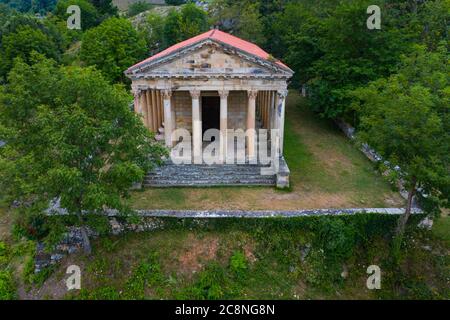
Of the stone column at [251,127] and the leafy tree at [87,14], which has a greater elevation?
the leafy tree at [87,14]

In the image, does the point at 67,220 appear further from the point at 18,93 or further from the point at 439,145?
the point at 439,145

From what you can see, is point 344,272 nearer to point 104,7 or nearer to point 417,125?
point 417,125

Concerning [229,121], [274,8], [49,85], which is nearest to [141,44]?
[274,8]

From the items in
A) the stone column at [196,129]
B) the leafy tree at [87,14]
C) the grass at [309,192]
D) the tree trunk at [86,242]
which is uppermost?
the leafy tree at [87,14]

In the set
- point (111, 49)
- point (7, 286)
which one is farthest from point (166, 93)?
point (111, 49)

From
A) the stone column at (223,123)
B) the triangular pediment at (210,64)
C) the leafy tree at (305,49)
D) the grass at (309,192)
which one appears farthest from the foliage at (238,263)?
the leafy tree at (305,49)

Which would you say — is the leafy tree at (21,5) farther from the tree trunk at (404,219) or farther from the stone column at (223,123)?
the tree trunk at (404,219)

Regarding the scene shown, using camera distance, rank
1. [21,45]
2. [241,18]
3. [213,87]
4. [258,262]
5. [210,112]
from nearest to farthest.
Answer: [258,262], [213,87], [210,112], [21,45], [241,18]
